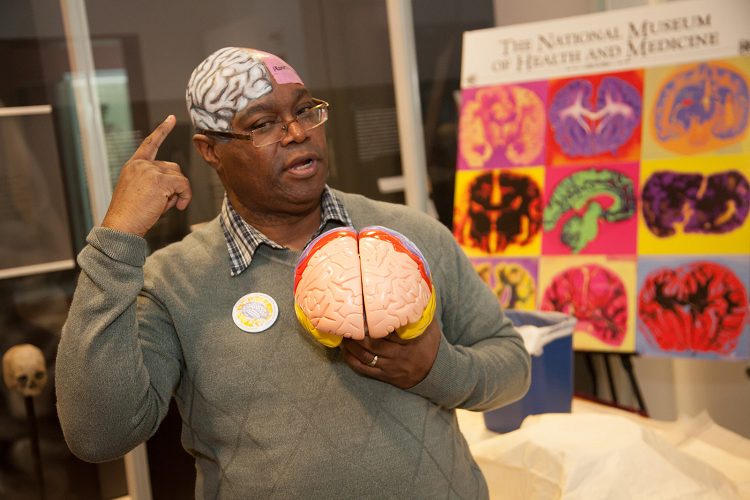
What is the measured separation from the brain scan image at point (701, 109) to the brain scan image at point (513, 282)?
0.65 meters

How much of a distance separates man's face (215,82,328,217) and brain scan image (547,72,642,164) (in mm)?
1329

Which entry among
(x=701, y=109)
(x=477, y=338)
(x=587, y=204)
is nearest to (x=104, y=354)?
(x=477, y=338)

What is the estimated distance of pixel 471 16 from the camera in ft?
10.4

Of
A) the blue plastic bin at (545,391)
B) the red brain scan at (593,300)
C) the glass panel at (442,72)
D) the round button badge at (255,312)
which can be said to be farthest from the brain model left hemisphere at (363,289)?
the glass panel at (442,72)

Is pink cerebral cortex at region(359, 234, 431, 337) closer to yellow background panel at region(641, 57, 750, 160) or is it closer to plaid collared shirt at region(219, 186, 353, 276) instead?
plaid collared shirt at region(219, 186, 353, 276)

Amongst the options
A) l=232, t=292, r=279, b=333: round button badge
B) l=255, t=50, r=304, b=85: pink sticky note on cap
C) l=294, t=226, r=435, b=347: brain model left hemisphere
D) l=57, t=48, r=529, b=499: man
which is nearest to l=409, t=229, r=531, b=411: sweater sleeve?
l=57, t=48, r=529, b=499: man

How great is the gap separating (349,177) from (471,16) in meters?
1.02

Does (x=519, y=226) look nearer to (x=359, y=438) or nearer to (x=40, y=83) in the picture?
(x=359, y=438)

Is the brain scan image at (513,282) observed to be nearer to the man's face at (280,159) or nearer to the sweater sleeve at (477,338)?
the sweater sleeve at (477,338)

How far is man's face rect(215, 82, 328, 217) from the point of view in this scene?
1.28 meters

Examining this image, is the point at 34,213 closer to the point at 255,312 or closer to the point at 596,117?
the point at 255,312

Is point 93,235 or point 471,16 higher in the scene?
point 471,16

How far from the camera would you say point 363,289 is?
40.1 inches

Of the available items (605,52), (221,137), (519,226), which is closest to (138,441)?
(221,137)
